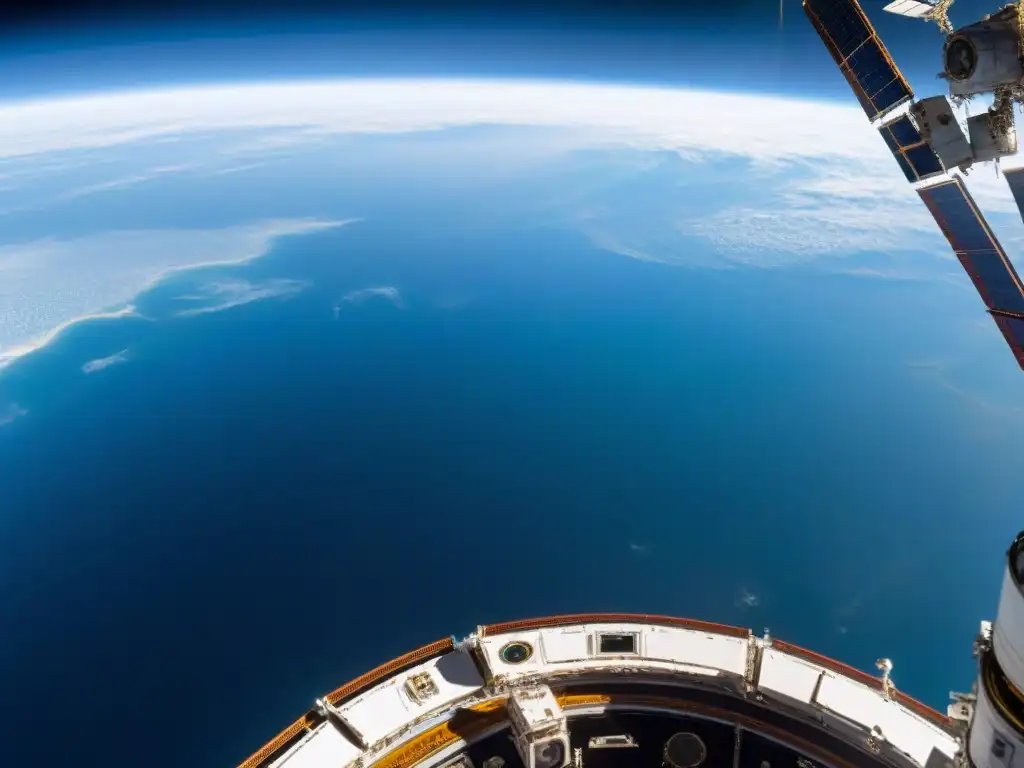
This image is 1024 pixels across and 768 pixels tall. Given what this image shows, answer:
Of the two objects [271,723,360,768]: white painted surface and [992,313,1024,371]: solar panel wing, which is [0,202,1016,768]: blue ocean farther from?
[992,313,1024,371]: solar panel wing

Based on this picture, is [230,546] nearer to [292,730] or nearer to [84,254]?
[292,730]

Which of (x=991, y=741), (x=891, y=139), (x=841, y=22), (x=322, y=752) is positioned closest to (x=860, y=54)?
(x=841, y=22)

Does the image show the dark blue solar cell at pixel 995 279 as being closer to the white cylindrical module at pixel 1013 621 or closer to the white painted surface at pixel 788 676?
the white cylindrical module at pixel 1013 621

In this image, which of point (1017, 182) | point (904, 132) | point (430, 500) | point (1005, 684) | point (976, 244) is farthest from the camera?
point (430, 500)

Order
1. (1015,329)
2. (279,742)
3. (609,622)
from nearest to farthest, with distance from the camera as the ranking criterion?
(1015,329)
(279,742)
(609,622)

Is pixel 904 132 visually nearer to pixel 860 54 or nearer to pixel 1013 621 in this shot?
pixel 860 54

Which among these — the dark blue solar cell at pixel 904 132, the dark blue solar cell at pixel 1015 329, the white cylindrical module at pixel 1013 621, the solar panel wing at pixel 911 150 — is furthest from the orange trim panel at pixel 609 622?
the dark blue solar cell at pixel 904 132

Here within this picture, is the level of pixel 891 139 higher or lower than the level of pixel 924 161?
higher

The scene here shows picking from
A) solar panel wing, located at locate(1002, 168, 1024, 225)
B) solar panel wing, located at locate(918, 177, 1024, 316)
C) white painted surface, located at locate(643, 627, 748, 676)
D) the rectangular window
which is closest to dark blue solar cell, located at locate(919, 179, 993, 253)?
solar panel wing, located at locate(918, 177, 1024, 316)
